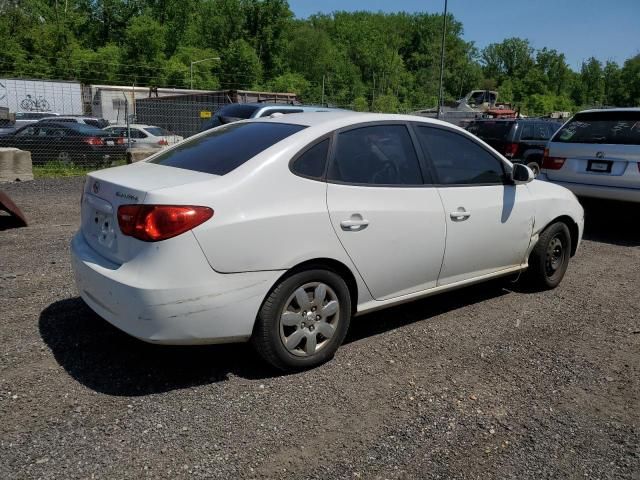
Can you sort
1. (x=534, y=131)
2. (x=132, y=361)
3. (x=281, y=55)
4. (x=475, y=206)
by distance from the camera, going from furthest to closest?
(x=281, y=55) < (x=534, y=131) < (x=475, y=206) < (x=132, y=361)

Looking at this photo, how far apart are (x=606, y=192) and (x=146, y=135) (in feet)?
43.8

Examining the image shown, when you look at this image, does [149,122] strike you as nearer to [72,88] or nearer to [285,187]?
[72,88]

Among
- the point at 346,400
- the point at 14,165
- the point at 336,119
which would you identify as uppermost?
the point at 336,119

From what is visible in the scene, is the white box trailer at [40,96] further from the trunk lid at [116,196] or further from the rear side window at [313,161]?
the rear side window at [313,161]

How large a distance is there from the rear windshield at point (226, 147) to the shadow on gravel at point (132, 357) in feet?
4.01

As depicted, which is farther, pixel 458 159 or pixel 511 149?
pixel 511 149

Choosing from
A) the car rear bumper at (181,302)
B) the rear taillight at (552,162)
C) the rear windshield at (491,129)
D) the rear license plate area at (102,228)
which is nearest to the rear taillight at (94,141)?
the rear windshield at (491,129)

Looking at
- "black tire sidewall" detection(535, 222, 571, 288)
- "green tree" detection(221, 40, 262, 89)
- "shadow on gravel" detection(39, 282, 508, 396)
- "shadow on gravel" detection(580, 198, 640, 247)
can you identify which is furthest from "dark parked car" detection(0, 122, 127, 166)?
"green tree" detection(221, 40, 262, 89)

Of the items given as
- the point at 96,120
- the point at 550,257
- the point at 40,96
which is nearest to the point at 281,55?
the point at 40,96

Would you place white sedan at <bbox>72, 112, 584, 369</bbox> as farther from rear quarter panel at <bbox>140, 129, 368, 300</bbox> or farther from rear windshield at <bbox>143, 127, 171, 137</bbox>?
rear windshield at <bbox>143, 127, 171, 137</bbox>

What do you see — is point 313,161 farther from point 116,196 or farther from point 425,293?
point 425,293

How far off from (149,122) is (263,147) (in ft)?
64.7

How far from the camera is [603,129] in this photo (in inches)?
303

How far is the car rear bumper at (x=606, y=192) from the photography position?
7270 mm
